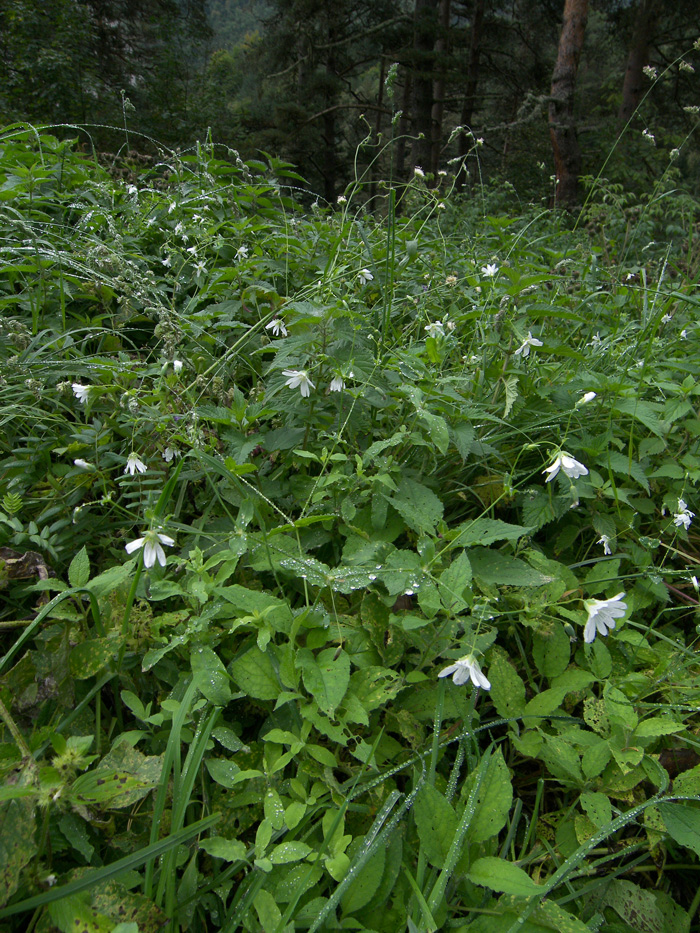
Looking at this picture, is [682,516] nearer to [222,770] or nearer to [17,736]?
[222,770]

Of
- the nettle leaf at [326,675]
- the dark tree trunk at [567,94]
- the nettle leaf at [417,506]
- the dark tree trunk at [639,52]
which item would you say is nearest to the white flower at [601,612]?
the nettle leaf at [417,506]

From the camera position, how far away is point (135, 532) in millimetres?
1536

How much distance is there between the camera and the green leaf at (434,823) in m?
0.91

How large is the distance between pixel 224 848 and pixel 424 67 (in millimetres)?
12401

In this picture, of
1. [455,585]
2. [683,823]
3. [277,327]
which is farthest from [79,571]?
[683,823]

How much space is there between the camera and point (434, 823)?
93 centimetres

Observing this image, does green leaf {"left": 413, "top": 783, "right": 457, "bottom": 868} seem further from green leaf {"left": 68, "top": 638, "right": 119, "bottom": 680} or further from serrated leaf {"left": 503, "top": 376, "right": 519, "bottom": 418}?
serrated leaf {"left": 503, "top": 376, "right": 519, "bottom": 418}

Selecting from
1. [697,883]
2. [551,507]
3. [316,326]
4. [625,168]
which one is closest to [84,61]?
[625,168]

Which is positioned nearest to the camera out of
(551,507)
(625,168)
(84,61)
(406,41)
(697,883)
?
(697,883)

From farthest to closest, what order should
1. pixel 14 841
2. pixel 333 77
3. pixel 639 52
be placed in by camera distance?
pixel 333 77 < pixel 639 52 < pixel 14 841

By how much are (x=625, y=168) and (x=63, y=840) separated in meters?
Result: 10.7

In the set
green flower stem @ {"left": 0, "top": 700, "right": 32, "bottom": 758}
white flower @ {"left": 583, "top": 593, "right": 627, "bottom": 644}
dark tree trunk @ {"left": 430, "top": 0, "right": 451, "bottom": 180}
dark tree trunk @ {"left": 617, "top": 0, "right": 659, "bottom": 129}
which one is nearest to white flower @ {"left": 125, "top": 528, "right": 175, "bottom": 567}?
green flower stem @ {"left": 0, "top": 700, "right": 32, "bottom": 758}

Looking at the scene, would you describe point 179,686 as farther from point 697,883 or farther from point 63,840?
point 697,883

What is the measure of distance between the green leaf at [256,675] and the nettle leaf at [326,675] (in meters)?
0.07
